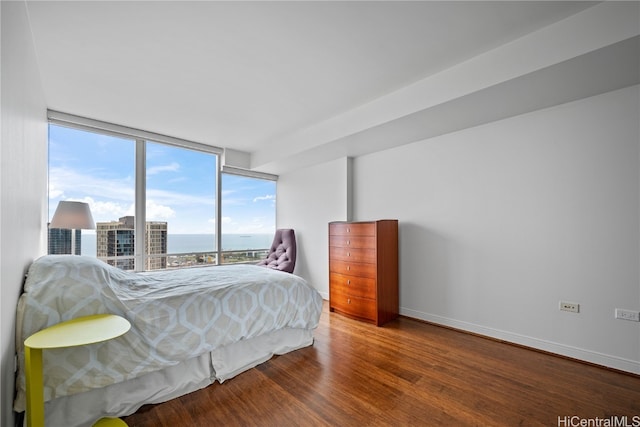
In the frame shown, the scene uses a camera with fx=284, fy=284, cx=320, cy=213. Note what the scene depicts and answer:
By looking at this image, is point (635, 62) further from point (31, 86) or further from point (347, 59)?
point (31, 86)

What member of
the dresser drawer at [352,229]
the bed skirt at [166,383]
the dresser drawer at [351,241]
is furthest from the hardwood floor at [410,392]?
the dresser drawer at [352,229]

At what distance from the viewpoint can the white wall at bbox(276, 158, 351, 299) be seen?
4568 millimetres

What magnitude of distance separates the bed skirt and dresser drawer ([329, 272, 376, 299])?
1.24 meters

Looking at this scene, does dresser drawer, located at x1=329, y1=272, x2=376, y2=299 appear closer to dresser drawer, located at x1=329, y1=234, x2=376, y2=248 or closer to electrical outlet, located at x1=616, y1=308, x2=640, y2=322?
dresser drawer, located at x1=329, y1=234, x2=376, y2=248

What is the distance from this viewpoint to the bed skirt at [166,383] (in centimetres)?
169

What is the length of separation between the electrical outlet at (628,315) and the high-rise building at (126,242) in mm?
5212

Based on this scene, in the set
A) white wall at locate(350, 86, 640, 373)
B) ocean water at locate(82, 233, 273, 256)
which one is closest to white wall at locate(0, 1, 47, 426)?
ocean water at locate(82, 233, 273, 256)

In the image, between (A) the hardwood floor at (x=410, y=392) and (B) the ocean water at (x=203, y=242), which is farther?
(B) the ocean water at (x=203, y=242)

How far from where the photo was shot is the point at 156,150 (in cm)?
428

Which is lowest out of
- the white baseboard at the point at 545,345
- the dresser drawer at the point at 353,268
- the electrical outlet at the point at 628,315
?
the white baseboard at the point at 545,345

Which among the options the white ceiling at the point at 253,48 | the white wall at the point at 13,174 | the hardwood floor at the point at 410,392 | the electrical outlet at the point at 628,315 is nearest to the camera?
the white wall at the point at 13,174

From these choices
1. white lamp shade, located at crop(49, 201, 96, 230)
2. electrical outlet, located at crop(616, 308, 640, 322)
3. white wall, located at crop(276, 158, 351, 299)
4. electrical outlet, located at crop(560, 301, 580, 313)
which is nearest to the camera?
electrical outlet, located at crop(616, 308, 640, 322)

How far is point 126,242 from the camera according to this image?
13.0 ft

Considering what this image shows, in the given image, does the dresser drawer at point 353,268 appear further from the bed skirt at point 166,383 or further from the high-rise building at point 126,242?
the high-rise building at point 126,242
